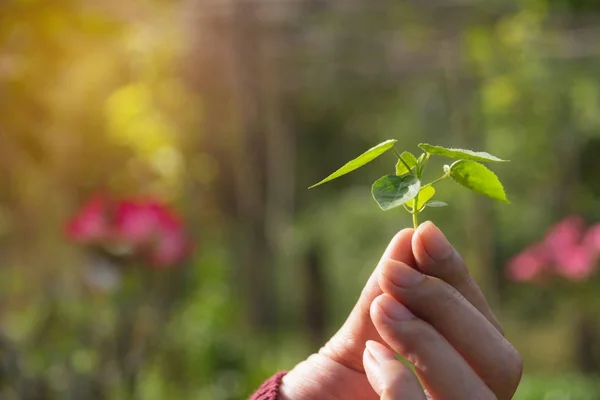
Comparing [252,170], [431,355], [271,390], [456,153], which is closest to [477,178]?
[456,153]

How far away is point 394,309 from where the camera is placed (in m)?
0.74

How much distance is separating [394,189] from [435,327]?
122 millimetres

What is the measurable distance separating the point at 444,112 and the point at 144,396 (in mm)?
4090

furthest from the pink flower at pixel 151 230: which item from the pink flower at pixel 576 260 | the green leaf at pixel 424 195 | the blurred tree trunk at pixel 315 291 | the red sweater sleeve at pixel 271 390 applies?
the blurred tree trunk at pixel 315 291

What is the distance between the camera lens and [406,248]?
0.79 m

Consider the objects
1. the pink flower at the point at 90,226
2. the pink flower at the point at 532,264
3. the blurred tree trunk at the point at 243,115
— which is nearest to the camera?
the pink flower at the point at 90,226

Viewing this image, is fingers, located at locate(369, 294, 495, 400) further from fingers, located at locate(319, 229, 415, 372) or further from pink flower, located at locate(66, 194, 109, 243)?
pink flower, located at locate(66, 194, 109, 243)

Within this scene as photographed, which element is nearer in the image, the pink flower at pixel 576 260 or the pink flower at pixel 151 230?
the pink flower at pixel 151 230

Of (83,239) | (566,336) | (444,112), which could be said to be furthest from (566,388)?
(444,112)

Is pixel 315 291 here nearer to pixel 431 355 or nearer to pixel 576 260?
pixel 576 260

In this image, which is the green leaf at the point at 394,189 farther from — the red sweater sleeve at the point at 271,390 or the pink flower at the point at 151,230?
the pink flower at the point at 151,230

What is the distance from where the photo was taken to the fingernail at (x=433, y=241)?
76cm

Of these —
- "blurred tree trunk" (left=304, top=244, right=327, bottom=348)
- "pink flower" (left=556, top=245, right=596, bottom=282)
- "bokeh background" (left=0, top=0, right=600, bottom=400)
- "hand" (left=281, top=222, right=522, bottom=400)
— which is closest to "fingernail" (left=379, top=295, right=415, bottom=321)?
"hand" (left=281, top=222, right=522, bottom=400)

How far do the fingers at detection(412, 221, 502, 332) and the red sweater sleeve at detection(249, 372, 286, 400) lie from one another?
0.24m
